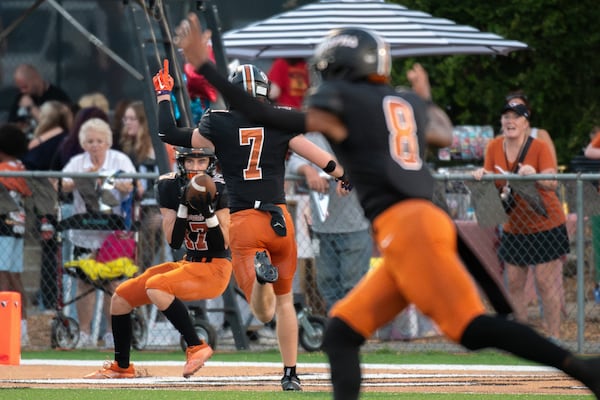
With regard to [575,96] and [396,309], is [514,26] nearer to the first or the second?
[575,96]

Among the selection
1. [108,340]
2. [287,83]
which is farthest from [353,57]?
[287,83]

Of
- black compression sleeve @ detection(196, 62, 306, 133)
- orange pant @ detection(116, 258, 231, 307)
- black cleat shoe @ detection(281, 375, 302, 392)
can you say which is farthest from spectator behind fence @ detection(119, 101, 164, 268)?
black compression sleeve @ detection(196, 62, 306, 133)

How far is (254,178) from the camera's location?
33.4ft

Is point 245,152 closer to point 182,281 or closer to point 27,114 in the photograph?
point 182,281

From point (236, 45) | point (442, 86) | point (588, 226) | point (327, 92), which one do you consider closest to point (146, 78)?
point (236, 45)

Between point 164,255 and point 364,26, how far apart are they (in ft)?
12.9

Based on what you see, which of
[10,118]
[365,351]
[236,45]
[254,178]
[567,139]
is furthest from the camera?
[567,139]

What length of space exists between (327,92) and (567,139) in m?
12.9

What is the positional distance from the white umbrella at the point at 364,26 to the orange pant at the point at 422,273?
9.32 meters

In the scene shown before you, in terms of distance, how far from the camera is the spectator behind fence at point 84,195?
537 inches

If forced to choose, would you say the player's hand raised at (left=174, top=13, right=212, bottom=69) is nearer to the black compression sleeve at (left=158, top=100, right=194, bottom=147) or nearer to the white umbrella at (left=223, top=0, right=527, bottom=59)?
the black compression sleeve at (left=158, top=100, right=194, bottom=147)

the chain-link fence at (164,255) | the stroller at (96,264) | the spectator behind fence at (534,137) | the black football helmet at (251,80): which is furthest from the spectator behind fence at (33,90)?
the black football helmet at (251,80)

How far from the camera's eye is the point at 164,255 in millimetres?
13930

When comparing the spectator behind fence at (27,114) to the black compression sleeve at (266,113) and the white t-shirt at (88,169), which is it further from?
the black compression sleeve at (266,113)
